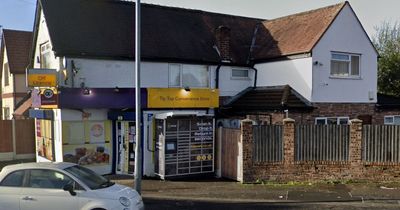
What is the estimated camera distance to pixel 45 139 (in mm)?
15828

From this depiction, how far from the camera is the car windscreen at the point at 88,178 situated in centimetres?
810

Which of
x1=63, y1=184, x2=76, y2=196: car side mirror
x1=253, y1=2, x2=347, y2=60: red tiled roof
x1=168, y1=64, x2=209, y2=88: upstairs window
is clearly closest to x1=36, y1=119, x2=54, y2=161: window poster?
x1=168, y1=64, x2=209, y2=88: upstairs window

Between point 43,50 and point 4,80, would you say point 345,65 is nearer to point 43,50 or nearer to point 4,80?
point 43,50

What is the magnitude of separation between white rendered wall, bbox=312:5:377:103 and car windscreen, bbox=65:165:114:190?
33.2 ft

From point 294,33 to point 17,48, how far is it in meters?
17.2

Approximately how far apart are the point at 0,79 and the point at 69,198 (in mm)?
24241

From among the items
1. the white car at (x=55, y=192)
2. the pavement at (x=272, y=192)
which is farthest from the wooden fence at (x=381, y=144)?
the white car at (x=55, y=192)

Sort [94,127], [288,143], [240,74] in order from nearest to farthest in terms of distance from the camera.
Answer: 1. [288,143]
2. [94,127]
3. [240,74]

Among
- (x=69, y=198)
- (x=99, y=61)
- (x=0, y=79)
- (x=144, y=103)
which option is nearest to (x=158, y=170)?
(x=144, y=103)

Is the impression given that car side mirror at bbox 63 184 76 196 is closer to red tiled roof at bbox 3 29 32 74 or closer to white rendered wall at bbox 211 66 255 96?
white rendered wall at bbox 211 66 255 96

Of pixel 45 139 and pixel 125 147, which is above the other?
pixel 45 139

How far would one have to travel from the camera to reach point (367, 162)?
13.1m

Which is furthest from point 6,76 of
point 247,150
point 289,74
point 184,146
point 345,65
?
point 345,65

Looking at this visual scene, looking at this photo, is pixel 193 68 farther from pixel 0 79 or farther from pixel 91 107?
pixel 0 79
